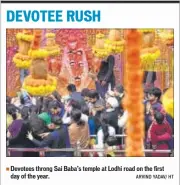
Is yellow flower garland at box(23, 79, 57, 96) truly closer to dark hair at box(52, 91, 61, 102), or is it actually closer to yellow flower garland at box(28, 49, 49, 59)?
dark hair at box(52, 91, 61, 102)

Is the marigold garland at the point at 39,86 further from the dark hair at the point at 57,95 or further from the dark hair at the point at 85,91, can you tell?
the dark hair at the point at 85,91

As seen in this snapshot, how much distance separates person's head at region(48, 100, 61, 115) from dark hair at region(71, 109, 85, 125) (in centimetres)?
10

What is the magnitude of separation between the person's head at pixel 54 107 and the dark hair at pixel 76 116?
0.10 m

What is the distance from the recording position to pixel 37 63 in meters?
19.3

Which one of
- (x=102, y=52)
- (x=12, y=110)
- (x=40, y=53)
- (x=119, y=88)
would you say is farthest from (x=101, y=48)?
(x=12, y=110)

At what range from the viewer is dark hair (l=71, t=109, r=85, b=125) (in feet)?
63.3

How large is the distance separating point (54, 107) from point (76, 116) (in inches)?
6.5

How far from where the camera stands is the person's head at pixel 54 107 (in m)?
19.3

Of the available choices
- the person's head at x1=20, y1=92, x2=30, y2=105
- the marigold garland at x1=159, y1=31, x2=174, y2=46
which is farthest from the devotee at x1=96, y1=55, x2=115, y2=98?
the person's head at x1=20, y1=92, x2=30, y2=105

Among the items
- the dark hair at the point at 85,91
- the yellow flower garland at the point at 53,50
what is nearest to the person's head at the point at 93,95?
the dark hair at the point at 85,91

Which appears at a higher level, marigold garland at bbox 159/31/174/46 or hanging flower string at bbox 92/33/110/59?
marigold garland at bbox 159/31/174/46

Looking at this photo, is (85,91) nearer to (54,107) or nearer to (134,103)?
(54,107)
